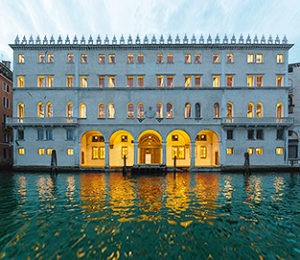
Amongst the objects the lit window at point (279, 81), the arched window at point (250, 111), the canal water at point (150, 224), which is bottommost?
the canal water at point (150, 224)

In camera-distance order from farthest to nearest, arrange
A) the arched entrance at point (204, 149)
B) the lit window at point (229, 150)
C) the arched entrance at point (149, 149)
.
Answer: the arched entrance at point (149, 149)
the arched entrance at point (204, 149)
the lit window at point (229, 150)

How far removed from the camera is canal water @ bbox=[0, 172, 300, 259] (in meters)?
6.21

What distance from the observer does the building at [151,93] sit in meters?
25.2

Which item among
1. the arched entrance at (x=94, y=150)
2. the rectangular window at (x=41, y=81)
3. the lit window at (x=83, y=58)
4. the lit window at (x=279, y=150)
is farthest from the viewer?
the arched entrance at (x=94, y=150)

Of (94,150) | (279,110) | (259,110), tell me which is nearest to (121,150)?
(94,150)

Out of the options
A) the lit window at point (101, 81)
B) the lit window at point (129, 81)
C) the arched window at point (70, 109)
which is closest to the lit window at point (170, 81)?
the lit window at point (129, 81)

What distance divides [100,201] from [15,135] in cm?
2063

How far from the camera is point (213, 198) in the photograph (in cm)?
1225

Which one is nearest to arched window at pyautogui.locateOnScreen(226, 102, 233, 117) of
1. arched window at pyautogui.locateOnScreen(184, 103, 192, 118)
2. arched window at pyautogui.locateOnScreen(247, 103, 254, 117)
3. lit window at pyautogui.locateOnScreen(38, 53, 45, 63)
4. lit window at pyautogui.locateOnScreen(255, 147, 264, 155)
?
arched window at pyautogui.locateOnScreen(247, 103, 254, 117)

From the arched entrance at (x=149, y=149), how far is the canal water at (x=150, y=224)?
14833 millimetres

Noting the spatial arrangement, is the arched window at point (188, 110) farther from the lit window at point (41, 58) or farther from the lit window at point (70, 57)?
the lit window at point (41, 58)

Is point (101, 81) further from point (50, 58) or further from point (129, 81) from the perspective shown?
point (50, 58)

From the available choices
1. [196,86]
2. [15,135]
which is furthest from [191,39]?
[15,135]

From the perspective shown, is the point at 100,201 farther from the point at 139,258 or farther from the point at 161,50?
the point at 161,50
